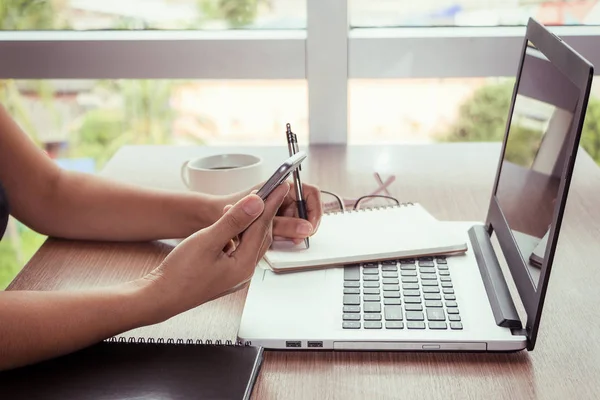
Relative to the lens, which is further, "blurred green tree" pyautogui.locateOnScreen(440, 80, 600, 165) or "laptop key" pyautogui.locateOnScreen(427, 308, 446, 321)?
"blurred green tree" pyautogui.locateOnScreen(440, 80, 600, 165)

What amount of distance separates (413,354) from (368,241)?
0.24m

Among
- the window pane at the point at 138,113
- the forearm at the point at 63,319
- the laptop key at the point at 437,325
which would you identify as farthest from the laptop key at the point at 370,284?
the window pane at the point at 138,113

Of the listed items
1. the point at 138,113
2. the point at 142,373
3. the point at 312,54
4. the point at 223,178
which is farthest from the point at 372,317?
the point at 138,113

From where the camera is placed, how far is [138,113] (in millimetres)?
2107

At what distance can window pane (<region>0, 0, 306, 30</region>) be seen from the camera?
5.51 ft

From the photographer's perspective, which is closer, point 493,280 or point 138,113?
point 493,280

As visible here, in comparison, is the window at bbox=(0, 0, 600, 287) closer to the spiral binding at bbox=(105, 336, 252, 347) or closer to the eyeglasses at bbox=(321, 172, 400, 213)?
the eyeglasses at bbox=(321, 172, 400, 213)

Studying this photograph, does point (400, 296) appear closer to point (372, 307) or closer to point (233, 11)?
point (372, 307)

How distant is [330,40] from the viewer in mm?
1590

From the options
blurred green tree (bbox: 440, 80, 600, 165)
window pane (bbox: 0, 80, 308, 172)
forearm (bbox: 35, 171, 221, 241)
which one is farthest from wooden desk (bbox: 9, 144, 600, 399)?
window pane (bbox: 0, 80, 308, 172)

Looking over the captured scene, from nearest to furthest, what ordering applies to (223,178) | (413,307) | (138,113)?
1. (413,307)
2. (223,178)
3. (138,113)

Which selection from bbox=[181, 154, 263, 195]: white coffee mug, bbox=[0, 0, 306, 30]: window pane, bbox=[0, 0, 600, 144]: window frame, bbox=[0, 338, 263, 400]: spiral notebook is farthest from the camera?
bbox=[0, 0, 306, 30]: window pane

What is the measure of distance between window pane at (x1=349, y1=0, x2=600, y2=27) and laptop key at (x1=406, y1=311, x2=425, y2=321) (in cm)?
99

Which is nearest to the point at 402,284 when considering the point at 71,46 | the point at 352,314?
the point at 352,314
